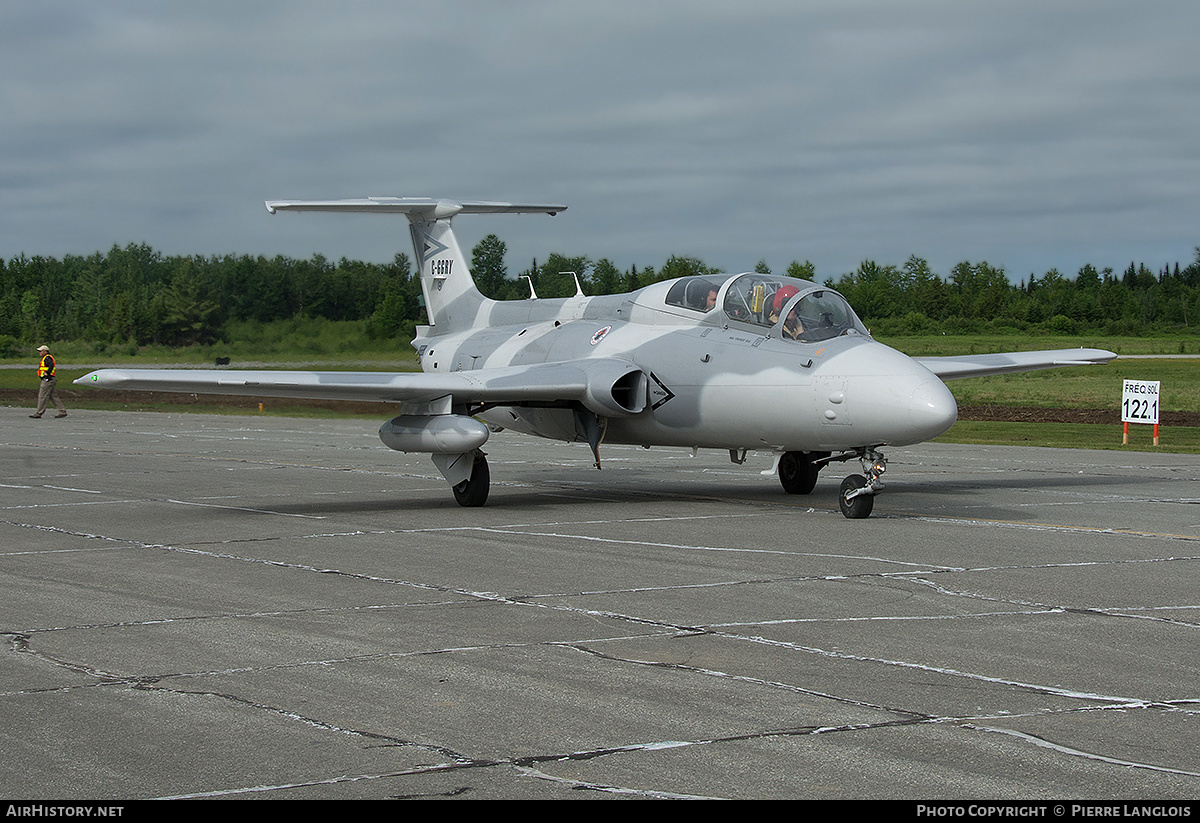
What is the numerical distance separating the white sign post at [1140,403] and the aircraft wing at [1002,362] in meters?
7.00

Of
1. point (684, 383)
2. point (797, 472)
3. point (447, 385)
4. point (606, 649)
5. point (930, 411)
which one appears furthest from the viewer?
point (797, 472)

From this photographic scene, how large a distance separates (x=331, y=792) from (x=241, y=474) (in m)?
17.7

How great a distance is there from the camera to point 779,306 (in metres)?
15.4

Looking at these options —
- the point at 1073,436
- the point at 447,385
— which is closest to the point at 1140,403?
the point at 1073,436

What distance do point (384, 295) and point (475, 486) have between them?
80.3 feet

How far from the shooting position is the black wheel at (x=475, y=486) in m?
16.7

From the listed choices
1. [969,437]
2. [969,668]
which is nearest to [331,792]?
[969,668]

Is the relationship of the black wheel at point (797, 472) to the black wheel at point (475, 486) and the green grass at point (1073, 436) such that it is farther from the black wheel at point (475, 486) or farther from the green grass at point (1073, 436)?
the green grass at point (1073, 436)

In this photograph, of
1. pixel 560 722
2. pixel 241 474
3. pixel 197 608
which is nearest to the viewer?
pixel 560 722

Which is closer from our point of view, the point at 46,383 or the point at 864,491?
the point at 864,491

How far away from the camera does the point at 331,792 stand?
5098 millimetres

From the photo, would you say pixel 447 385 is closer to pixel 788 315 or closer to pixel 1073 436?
pixel 788 315

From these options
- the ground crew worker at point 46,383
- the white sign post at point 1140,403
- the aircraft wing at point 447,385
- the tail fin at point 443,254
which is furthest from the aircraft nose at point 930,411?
the ground crew worker at point 46,383
